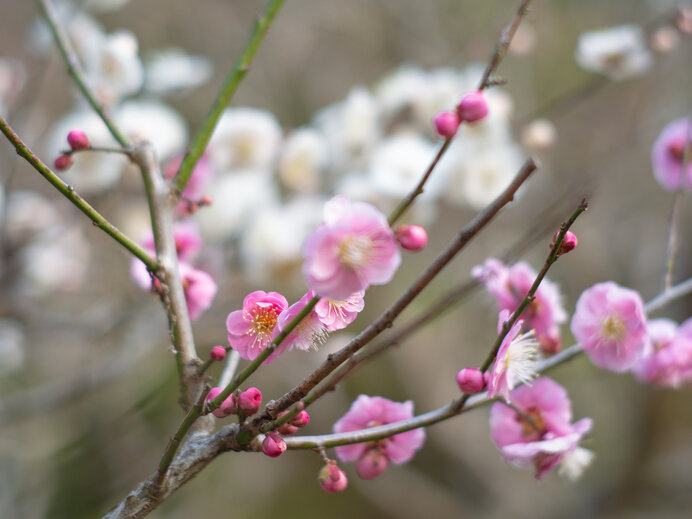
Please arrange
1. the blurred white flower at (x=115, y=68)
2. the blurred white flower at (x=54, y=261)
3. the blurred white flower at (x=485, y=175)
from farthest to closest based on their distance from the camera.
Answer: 1. the blurred white flower at (x=54, y=261)
2. the blurred white flower at (x=485, y=175)
3. the blurred white flower at (x=115, y=68)

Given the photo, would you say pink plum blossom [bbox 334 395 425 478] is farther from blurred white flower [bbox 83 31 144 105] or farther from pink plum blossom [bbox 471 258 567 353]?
blurred white flower [bbox 83 31 144 105]

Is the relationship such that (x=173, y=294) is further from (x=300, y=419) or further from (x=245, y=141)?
(x=245, y=141)

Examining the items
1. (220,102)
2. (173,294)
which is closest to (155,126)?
(220,102)

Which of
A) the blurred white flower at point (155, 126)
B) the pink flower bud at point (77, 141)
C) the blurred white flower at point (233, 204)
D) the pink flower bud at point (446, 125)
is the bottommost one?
the pink flower bud at point (446, 125)

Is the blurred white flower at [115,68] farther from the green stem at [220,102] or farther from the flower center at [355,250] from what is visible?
the flower center at [355,250]

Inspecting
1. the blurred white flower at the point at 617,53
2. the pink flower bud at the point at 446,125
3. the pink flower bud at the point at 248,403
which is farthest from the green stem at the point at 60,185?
the blurred white flower at the point at 617,53

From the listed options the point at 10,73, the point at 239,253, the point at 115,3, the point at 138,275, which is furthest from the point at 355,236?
the point at 10,73

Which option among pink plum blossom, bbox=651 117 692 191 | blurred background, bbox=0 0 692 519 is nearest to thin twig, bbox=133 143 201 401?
blurred background, bbox=0 0 692 519
